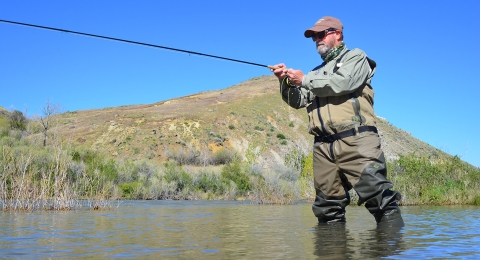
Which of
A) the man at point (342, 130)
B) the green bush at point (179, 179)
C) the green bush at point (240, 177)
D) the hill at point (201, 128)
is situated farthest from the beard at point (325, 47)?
the hill at point (201, 128)

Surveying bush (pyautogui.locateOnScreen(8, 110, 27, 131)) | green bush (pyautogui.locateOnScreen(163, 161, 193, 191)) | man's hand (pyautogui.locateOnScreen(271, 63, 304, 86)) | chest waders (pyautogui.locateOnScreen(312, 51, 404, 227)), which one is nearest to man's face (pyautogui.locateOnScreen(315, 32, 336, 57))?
chest waders (pyautogui.locateOnScreen(312, 51, 404, 227))

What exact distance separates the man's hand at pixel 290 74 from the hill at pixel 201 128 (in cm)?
3804

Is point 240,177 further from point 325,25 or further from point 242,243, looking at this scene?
point 242,243

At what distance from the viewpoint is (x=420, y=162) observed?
1449 centimetres

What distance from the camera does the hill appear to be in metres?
49.6

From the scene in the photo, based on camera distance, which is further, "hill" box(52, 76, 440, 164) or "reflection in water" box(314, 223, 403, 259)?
"hill" box(52, 76, 440, 164)

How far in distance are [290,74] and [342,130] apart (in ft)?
2.62

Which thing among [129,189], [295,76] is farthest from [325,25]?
[129,189]

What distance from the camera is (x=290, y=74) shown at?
5203mm

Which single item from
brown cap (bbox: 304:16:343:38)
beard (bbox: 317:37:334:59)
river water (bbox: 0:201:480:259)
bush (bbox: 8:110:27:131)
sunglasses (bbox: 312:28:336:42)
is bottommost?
river water (bbox: 0:201:480:259)

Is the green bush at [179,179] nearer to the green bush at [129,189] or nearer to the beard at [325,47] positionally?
the green bush at [129,189]

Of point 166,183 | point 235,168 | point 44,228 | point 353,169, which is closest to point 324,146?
point 353,169

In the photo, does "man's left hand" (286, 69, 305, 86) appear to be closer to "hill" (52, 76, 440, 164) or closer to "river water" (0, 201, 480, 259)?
"river water" (0, 201, 480, 259)

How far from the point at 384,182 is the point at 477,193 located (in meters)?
9.48
